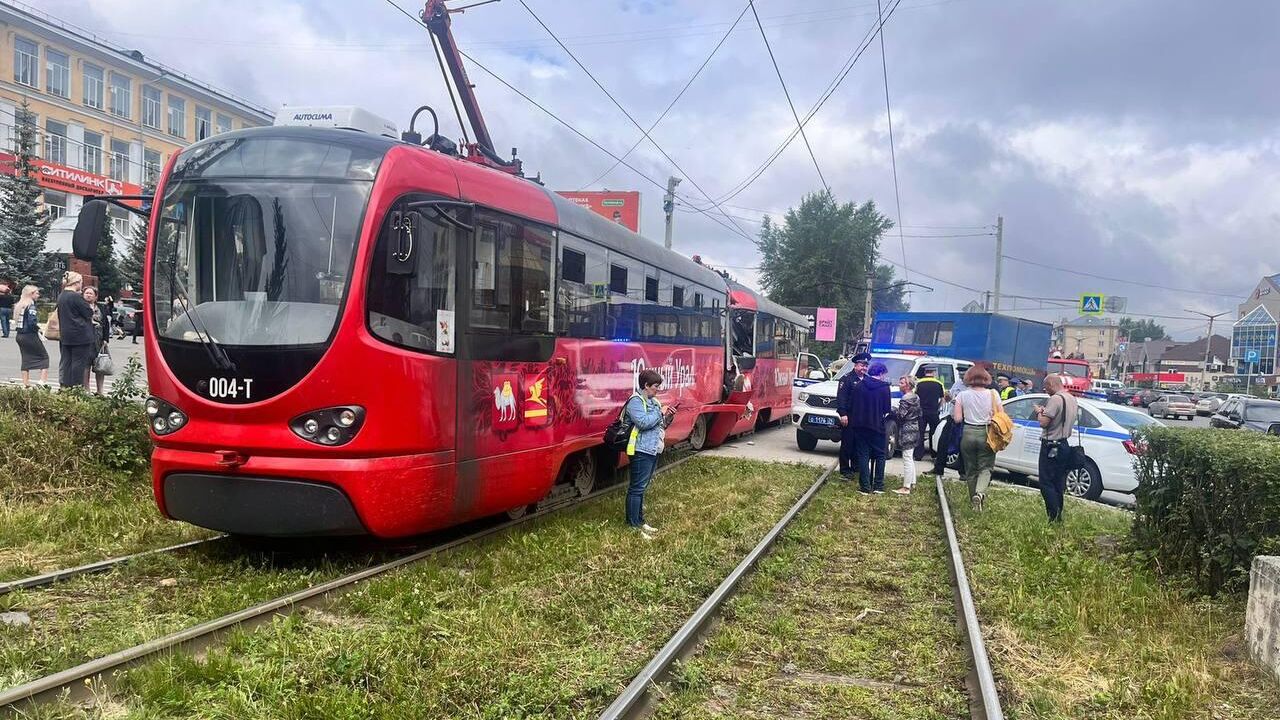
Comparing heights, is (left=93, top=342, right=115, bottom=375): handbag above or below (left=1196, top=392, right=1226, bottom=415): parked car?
above

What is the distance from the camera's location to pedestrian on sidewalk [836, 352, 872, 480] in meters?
11.4

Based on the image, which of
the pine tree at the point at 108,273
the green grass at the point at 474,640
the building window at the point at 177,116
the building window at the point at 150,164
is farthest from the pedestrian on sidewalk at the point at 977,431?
the building window at the point at 177,116

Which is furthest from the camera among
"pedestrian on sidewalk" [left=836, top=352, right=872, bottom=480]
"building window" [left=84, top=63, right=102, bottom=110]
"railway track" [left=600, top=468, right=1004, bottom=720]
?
"building window" [left=84, top=63, right=102, bottom=110]

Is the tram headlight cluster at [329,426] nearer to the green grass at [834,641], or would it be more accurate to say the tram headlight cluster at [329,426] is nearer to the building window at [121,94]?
the green grass at [834,641]

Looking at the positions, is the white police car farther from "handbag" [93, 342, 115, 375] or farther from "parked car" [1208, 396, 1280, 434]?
"parked car" [1208, 396, 1280, 434]

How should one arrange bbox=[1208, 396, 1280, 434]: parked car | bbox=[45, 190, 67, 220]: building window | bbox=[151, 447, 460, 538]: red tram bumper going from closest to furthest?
bbox=[151, 447, 460, 538]: red tram bumper, bbox=[1208, 396, 1280, 434]: parked car, bbox=[45, 190, 67, 220]: building window

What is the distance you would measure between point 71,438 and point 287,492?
12.5ft

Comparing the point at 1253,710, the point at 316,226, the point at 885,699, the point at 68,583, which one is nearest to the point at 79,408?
the point at 68,583

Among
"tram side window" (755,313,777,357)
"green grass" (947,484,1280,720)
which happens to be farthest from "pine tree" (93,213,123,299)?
"green grass" (947,484,1280,720)

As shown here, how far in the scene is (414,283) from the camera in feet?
19.7

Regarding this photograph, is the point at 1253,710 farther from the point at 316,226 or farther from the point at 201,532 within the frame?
the point at 201,532

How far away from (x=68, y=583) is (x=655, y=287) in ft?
23.1

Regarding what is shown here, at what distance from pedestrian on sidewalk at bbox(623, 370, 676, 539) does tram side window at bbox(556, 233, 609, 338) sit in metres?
0.88

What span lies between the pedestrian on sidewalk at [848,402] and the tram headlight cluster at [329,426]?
7.40 m
